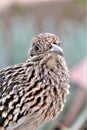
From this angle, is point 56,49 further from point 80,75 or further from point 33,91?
point 80,75

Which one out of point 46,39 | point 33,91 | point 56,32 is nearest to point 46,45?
point 46,39

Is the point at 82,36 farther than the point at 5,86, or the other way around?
the point at 82,36

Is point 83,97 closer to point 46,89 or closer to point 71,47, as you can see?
point 71,47

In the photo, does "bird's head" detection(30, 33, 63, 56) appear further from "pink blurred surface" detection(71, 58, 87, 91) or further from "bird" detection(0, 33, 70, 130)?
"pink blurred surface" detection(71, 58, 87, 91)

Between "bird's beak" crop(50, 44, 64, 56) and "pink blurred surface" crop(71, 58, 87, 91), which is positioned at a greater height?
"pink blurred surface" crop(71, 58, 87, 91)

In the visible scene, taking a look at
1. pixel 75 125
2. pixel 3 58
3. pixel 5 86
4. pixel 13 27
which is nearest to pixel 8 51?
pixel 3 58

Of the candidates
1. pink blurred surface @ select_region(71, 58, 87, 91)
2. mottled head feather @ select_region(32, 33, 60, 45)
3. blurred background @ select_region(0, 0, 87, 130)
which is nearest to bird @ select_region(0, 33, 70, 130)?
mottled head feather @ select_region(32, 33, 60, 45)

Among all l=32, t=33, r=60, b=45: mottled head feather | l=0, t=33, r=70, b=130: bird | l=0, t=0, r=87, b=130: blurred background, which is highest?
l=0, t=0, r=87, b=130: blurred background
